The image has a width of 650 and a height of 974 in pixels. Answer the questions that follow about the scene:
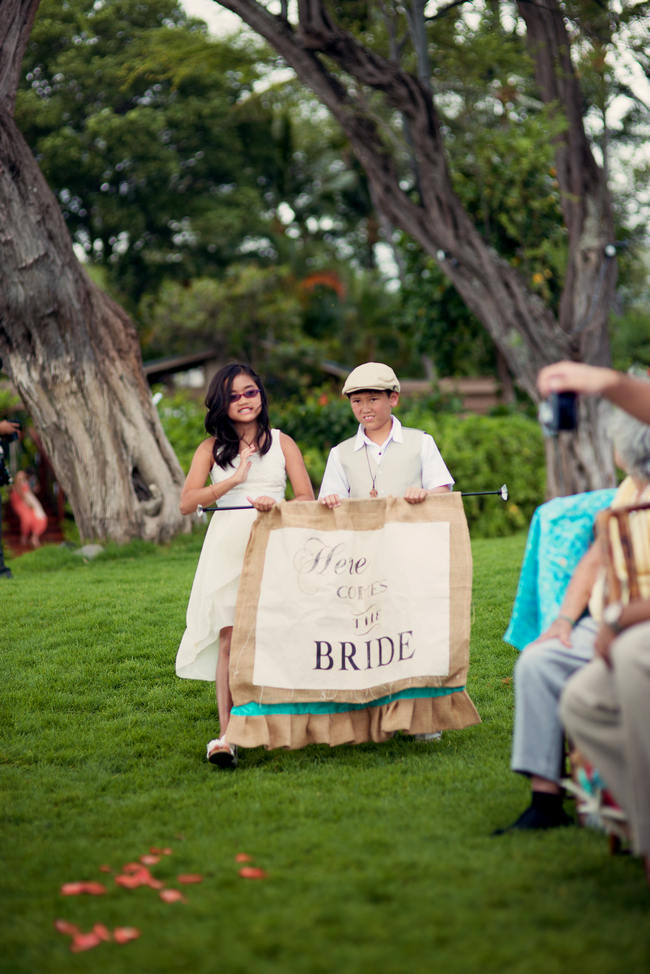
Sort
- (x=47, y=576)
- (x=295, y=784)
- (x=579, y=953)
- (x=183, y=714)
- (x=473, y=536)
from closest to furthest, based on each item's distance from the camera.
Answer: (x=579, y=953) → (x=295, y=784) → (x=183, y=714) → (x=47, y=576) → (x=473, y=536)

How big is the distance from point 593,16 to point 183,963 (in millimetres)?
13871

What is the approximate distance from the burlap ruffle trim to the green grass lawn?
139mm

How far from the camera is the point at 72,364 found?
1116 cm

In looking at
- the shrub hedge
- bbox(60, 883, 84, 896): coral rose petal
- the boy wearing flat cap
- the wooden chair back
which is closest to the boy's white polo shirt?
the boy wearing flat cap

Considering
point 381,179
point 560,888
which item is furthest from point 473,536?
point 560,888

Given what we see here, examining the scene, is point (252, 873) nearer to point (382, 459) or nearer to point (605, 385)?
point (605, 385)

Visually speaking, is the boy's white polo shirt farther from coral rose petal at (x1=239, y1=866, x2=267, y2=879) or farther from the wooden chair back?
coral rose petal at (x1=239, y1=866, x2=267, y2=879)

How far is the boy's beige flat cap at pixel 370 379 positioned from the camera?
5047 millimetres

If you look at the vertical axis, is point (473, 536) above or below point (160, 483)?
below

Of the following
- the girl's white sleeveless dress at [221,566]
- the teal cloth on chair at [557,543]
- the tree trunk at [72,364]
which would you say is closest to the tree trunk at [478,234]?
the tree trunk at [72,364]

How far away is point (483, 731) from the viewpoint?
5453 millimetres

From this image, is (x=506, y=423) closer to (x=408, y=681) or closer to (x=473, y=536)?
(x=473, y=536)

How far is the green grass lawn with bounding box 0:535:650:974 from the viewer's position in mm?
2883

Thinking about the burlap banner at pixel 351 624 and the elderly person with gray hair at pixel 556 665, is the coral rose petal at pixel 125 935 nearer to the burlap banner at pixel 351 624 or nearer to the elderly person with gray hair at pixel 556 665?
the elderly person with gray hair at pixel 556 665
